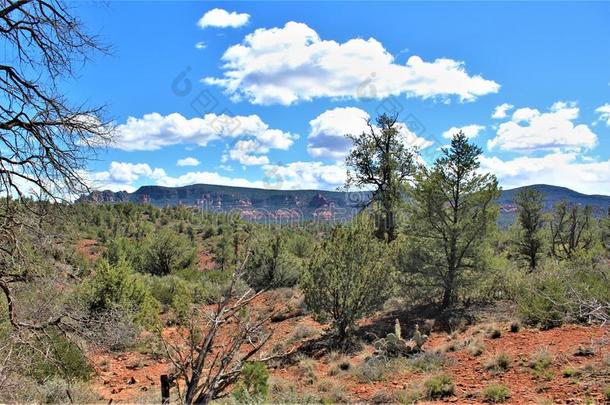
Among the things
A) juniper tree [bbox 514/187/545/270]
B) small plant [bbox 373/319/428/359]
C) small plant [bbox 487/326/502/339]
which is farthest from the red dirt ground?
juniper tree [bbox 514/187/545/270]

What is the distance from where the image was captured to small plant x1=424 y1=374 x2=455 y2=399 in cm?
891

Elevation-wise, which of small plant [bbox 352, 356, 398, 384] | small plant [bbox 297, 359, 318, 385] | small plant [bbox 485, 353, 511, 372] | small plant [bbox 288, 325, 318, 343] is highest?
small plant [bbox 485, 353, 511, 372]

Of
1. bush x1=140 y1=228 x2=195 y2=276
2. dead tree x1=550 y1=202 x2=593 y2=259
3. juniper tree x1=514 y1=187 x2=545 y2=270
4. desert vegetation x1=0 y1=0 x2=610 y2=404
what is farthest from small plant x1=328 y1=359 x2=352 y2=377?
dead tree x1=550 y1=202 x2=593 y2=259

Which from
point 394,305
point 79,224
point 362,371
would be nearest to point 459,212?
point 394,305

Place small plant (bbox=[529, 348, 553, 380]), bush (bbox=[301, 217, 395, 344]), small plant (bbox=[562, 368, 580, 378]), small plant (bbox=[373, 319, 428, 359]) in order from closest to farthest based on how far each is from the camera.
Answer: small plant (bbox=[562, 368, 580, 378]), small plant (bbox=[529, 348, 553, 380]), small plant (bbox=[373, 319, 428, 359]), bush (bbox=[301, 217, 395, 344])

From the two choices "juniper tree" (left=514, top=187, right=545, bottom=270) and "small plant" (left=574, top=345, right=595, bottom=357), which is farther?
"juniper tree" (left=514, top=187, right=545, bottom=270)

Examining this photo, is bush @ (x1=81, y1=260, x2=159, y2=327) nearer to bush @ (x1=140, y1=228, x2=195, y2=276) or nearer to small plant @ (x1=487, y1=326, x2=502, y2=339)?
small plant @ (x1=487, y1=326, x2=502, y2=339)

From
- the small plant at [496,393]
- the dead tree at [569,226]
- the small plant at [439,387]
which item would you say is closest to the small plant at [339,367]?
the small plant at [439,387]

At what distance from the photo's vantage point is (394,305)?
18.8 metres

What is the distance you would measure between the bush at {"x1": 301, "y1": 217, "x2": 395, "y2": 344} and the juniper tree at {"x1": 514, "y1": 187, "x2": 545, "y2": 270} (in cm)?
1830

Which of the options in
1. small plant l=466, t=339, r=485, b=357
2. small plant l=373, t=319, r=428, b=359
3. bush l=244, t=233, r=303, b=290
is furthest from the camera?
bush l=244, t=233, r=303, b=290

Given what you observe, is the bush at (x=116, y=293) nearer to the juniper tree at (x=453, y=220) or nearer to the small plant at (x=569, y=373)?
the juniper tree at (x=453, y=220)

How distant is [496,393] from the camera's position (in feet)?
27.3

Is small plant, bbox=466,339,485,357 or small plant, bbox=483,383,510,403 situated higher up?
small plant, bbox=483,383,510,403
